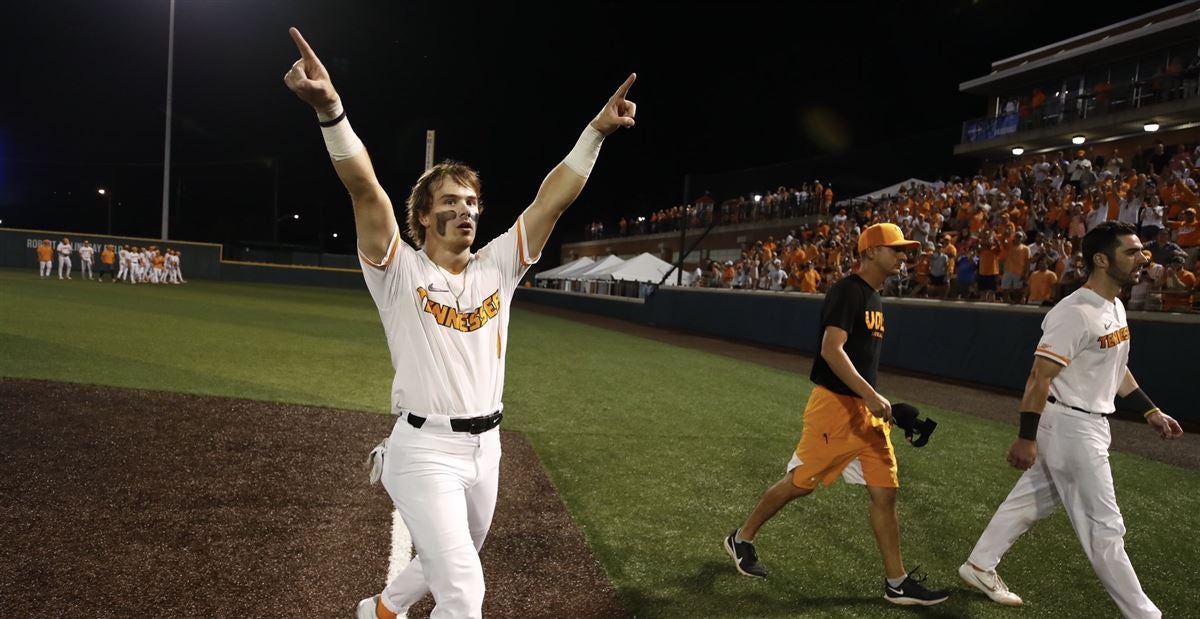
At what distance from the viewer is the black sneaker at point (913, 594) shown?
3945 millimetres

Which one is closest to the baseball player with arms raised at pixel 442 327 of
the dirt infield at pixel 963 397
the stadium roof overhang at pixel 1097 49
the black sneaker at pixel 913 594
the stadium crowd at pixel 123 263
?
the black sneaker at pixel 913 594

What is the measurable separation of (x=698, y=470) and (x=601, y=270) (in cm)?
2769

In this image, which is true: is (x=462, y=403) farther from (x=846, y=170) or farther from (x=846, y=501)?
(x=846, y=170)

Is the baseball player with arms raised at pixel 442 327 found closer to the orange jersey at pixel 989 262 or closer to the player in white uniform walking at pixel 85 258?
the orange jersey at pixel 989 262

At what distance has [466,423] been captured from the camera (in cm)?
273

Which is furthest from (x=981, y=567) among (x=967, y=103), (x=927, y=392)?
(x=967, y=103)

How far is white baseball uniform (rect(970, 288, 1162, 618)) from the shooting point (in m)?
3.51

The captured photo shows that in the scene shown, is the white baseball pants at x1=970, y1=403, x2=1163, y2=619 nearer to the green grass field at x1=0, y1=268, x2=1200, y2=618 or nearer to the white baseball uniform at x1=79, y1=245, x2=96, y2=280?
the green grass field at x1=0, y1=268, x2=1200, y2=618

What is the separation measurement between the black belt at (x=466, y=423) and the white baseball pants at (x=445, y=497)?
2cm

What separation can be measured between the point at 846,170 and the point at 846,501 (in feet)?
104

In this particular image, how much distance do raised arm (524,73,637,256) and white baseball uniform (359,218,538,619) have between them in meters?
0.27

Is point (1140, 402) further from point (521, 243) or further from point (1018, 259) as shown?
point (1018, 259)

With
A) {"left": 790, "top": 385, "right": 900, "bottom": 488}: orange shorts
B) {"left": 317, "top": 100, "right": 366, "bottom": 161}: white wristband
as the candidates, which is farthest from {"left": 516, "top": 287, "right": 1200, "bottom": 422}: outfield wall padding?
{"left": 317, "top": 100, "right": 366, "bottom": 161}: white wristband

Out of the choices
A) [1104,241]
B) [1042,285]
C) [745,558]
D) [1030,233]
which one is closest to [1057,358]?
[1104,241]
